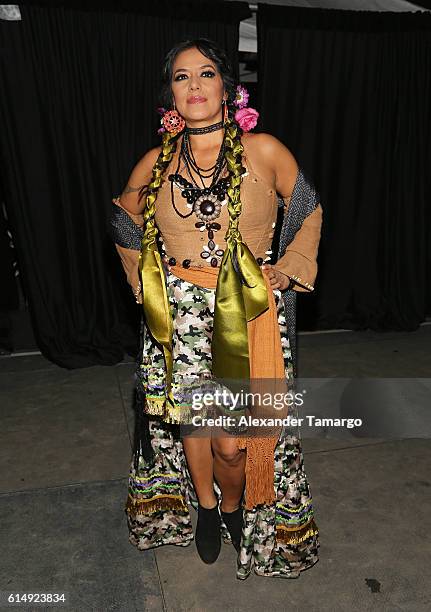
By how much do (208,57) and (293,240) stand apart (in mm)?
667

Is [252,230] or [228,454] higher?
[252,230]

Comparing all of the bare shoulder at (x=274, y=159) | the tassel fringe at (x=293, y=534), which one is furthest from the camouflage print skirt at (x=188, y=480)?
the bare shoulder at (x=274, y=159)

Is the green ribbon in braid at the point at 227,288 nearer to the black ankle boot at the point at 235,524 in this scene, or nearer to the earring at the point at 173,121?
the earring at the point at 173,121

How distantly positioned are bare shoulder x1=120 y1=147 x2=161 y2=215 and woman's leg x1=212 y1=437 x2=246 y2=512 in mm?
887

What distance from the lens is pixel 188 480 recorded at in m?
2.29

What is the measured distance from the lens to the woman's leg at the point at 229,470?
1949mm

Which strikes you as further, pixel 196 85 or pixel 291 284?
pixel 291 284

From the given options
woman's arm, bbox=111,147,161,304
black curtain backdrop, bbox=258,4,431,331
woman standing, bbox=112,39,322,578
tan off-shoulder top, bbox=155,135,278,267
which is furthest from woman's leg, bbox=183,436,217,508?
black curtain backdrop, bbox=258,4,431,331

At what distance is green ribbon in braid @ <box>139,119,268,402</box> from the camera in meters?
1.77

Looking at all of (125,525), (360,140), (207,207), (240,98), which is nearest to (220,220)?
(207,207)

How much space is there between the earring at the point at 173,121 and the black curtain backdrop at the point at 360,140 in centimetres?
234

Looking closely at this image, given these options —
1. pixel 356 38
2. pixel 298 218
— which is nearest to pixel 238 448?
pixel 298 218

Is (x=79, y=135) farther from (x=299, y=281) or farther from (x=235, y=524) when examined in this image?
(x=235, y=524)

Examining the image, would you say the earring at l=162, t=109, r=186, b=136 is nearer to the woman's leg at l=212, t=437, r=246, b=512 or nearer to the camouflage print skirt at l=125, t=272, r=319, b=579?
the camouflage print skirt at l=125, t=272, r=319, b=579
